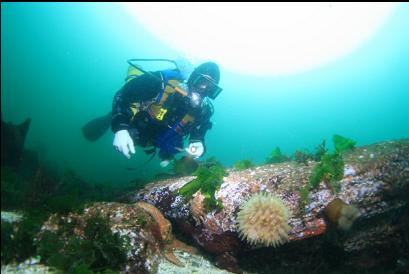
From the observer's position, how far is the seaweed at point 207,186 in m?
4.70

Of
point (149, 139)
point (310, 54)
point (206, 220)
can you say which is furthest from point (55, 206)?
point (310, 54)

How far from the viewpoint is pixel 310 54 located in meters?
78.4

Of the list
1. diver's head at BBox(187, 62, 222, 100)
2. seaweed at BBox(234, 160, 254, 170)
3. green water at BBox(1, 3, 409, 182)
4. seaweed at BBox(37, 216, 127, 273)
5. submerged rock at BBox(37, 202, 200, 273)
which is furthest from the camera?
green water at BBox(1, 3, 409, 182)

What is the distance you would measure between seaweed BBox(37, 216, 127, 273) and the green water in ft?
234

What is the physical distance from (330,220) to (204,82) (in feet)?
13.3

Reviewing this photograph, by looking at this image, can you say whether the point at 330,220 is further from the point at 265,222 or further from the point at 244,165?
the point at 244,165

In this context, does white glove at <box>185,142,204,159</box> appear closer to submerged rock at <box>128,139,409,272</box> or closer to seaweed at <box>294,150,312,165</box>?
submerged rock at <box>128,139,409,272</box>

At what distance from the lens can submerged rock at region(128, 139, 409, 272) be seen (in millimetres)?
4152

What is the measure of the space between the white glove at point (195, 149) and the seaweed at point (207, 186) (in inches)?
74.7

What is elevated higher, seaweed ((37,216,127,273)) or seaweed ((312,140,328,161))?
seaweed ((312,140,328,161))

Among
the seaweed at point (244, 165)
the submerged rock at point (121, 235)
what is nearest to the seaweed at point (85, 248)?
the submerged rock at point (121, 235)

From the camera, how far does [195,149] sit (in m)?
7.15

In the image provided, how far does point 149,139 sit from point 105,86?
397 ft

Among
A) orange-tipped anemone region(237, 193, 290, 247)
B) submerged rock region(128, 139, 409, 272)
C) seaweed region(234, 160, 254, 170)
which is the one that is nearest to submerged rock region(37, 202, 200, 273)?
submerged rock region(128, 139, 409, 272)
